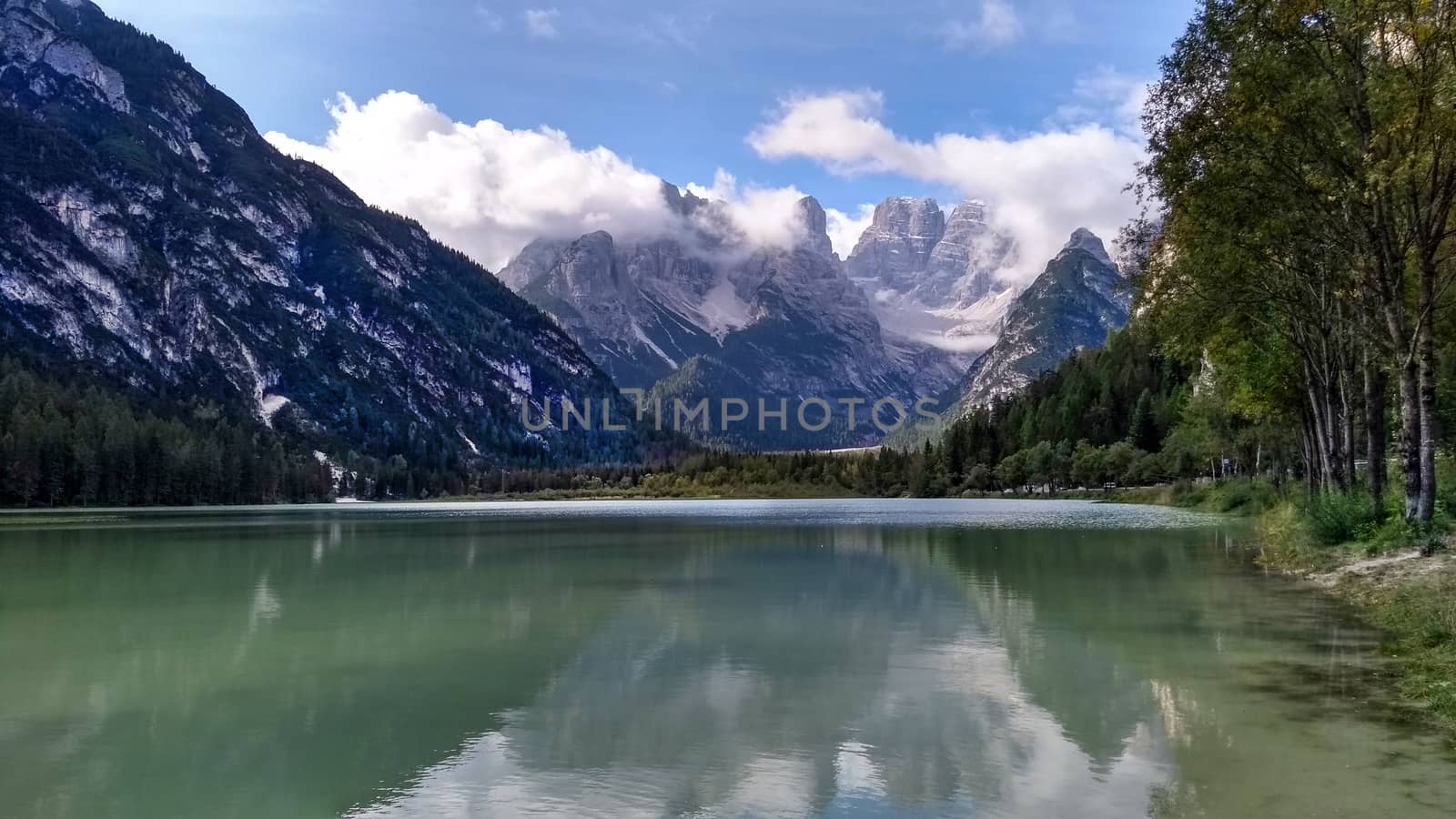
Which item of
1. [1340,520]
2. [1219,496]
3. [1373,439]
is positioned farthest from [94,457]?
[1373,439]

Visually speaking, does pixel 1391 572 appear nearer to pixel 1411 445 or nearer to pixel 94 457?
pixel 1411 445

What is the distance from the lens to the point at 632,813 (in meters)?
10.7

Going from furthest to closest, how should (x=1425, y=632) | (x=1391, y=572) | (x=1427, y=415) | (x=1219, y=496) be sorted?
(x=1219, y=496) → (x=1427, y=415) → (x=1391, y=572) → (x=1425, y=632)

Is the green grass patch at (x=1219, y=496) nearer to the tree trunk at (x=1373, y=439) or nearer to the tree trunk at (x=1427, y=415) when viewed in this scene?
the tree trunk at (x=1373, y=439)

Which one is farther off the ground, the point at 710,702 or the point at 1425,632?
the point at 1425,632

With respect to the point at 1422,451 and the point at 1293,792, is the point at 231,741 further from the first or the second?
the point at 1422,451

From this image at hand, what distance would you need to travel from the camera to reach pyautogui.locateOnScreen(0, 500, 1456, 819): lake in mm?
11273

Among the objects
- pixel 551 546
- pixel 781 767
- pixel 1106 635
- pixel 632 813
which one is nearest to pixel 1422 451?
pixel 1106 635

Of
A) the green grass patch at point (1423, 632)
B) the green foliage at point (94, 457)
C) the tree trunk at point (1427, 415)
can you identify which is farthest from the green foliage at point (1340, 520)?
the green foliage at point (94, 457)

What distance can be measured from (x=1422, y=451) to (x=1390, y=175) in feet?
26.8

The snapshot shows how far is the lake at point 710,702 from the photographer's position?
37.0 feet

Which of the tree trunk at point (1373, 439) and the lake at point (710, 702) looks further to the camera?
the tree trunk at point (1373, 439)

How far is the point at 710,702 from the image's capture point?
1616cm

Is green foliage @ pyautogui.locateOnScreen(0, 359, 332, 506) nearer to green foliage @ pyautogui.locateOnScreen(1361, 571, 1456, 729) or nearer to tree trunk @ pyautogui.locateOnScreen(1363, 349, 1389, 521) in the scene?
tree trunk @ pyautogui.locateOnScreen(1363, 349, 1389, 521)
